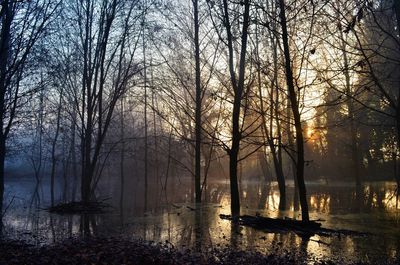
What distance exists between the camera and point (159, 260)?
7.54 meters

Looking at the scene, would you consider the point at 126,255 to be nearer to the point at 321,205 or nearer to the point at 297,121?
the point at 297,121

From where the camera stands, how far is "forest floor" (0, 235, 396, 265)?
24.8 feet

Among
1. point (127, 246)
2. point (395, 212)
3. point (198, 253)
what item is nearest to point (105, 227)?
point (127, 246)

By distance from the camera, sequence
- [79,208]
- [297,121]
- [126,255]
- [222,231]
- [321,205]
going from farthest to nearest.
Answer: [321,205] → [79,208] → [297,121] → [222,231] → [126,255]

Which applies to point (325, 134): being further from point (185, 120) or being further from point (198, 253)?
point (198, 253)

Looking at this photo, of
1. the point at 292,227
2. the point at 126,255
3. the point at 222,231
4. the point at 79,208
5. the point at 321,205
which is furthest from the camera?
the point at 321,205

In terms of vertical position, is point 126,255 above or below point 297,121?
below

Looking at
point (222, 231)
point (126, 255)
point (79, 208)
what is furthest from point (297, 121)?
point (79, 208)

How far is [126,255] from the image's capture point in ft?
26.1

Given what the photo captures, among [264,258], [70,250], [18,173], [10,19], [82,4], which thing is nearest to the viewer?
[264,258]

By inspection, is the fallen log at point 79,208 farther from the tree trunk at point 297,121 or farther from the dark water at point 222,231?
the tree trunk at point 297,121

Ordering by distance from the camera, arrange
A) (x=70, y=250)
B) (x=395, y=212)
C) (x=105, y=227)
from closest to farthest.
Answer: (x=70, y=250)
(x=105, y=227)
(x=395, y=212)

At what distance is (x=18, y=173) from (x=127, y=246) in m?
75.4

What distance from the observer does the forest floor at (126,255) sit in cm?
757
